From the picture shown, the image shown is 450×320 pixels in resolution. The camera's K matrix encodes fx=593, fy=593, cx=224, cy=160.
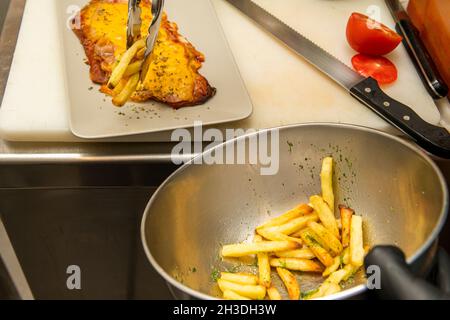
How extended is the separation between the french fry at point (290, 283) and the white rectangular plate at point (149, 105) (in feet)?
1.25

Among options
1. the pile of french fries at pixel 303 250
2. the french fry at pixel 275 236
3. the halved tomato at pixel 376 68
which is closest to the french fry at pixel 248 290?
the pile of french fries at pixel 303 250

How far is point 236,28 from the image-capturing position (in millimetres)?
1689

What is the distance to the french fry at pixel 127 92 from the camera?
130 centimetres

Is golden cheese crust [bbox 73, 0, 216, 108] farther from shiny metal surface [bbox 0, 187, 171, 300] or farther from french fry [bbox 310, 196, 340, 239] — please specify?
french fry [bbox 310, 196, 340, 239]

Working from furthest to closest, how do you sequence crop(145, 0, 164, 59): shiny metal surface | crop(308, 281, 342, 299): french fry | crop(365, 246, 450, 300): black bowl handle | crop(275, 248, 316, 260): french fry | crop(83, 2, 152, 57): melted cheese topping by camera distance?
crop(83, 2, 152, 57): melted cheese topping
crop(145, 0, 164, 59): shiny metal surface
crop(275, 248, 316, 260): french fry
crop(308, 281, 342, 299): french fry
crop(365, 246, 450, 300): black bowl handle

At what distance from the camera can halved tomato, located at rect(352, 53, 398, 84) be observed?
153 centimetres

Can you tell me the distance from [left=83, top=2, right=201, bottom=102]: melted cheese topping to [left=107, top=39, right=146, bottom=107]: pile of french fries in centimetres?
3

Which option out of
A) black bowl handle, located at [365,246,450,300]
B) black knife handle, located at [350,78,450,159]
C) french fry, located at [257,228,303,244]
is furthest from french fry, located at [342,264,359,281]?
black knife handle, located at [350,78,450,159]

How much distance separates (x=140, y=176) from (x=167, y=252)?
0.99 ft

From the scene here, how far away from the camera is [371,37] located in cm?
155

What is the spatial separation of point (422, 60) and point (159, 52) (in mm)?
687

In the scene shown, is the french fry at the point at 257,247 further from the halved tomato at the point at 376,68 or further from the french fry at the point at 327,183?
the halved tomato at the point at 376,68

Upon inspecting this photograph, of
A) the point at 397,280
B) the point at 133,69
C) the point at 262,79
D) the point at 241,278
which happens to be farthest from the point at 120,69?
the point at 397,280

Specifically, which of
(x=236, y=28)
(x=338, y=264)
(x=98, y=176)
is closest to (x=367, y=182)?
(x=338, y=264)
